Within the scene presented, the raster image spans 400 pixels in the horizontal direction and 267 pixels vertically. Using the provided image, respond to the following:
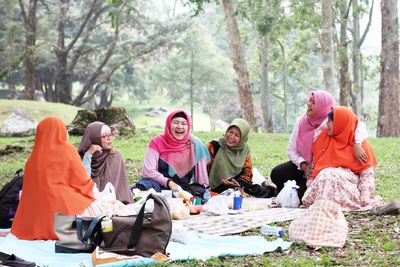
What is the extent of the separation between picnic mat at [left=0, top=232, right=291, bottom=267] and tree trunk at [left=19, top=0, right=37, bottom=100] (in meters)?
20.8

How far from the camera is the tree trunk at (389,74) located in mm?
16438

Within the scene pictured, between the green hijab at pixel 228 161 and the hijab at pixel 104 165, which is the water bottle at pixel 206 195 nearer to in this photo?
the green hijab at pixel 228 161

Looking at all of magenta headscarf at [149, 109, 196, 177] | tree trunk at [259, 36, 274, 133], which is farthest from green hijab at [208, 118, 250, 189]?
tree trunk at [259, 36, 274, 133]

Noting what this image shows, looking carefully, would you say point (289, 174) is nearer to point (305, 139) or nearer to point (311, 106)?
point (305, 139)

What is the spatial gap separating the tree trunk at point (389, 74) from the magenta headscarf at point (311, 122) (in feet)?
30.7

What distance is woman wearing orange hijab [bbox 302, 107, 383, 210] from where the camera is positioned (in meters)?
7.06

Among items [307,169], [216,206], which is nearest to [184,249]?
[216,206]

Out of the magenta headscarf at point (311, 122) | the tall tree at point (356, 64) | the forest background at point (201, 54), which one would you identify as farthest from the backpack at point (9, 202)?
the tall tree at point (356, 64)

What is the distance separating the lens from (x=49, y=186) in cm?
582

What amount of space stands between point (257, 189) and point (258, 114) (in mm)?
35278

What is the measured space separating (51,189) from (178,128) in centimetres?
272

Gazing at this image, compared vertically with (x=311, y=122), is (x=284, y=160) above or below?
below

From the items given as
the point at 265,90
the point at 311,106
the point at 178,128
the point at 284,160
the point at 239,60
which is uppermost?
the point at 239,60

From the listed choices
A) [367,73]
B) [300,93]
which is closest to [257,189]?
[367,73]
